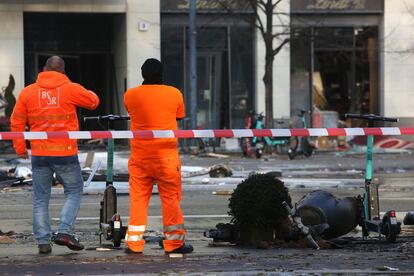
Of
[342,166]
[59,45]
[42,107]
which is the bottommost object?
[342,166]

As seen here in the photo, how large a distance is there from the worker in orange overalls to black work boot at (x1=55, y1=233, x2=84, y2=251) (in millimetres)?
474

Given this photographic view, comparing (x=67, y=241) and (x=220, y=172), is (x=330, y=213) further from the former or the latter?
(x=220, y=172)

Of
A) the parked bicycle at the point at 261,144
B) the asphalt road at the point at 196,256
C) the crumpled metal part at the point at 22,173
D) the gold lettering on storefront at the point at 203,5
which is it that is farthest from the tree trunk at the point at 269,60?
the asphalt road at the point at 196,256

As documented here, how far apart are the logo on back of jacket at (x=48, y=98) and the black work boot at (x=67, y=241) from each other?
3.95ft

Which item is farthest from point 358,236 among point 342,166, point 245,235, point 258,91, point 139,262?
point 258,91

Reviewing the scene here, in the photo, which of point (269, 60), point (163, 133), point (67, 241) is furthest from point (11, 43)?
point (163, 133)

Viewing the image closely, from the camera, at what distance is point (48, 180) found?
843 centimetres

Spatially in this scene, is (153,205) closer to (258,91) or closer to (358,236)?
(358,236)

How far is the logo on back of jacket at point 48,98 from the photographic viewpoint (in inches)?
329

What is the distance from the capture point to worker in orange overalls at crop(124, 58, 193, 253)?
8133mm

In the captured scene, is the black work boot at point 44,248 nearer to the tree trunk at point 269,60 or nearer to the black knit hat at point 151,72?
the black knit hat at point 151,72

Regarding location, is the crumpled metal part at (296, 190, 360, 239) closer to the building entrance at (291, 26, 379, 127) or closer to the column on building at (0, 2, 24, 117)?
the column on building at (0, 2, 24, 117)

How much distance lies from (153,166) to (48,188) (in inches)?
42.5

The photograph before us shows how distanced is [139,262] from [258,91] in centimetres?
2082
